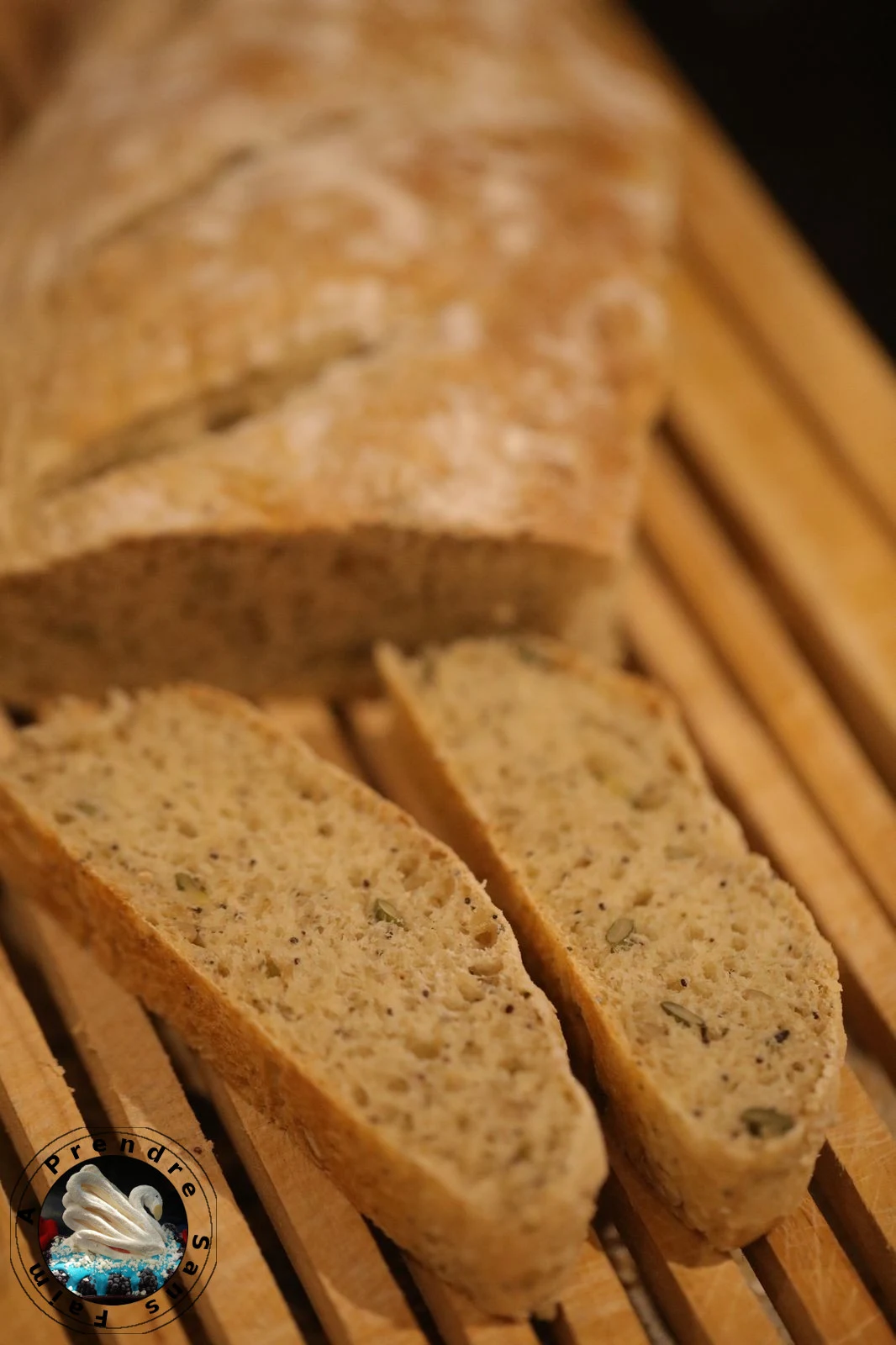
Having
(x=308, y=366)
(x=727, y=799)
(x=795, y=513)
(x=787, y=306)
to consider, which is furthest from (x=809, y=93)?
(x=727, y=799)

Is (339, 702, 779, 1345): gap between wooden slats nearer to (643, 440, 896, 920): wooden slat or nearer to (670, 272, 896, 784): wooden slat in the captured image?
(643, 440, 896, 920): wooden slat

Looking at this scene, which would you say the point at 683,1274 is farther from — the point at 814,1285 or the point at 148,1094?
Result: the point at 148,1094

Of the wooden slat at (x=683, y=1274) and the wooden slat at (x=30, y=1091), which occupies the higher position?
the wooden slat at (x=30, y=1091)

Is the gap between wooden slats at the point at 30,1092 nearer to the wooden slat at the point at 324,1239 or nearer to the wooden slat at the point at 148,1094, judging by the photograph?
the wooden slat at the point at 148,1094

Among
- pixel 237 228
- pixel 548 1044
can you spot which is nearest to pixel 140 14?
pixel 237 228

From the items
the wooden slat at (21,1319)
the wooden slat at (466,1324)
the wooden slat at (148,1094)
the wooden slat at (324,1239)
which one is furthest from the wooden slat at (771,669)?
the wooden slat at (21,1319)

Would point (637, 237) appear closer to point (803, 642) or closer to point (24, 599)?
point (803, 642)
